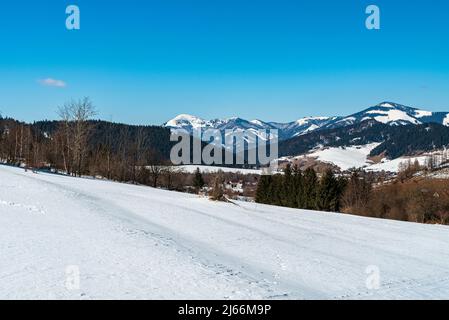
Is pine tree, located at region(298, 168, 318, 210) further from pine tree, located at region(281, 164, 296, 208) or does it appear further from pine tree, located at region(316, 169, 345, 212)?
pine tree, located at region(281, 164, 296, 208)

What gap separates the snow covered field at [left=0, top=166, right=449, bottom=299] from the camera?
10805 millimetres

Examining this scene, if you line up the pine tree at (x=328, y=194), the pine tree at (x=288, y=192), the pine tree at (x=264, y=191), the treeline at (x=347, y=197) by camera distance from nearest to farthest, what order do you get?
the treeline at (x=347, y=197), the pine tree at (x=328, y=194), the pine tree at (x=288, y=192), the pine tree at (x=264, y=191)

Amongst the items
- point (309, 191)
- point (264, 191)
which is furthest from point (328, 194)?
point (264, 191)

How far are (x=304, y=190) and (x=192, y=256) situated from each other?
76.1m

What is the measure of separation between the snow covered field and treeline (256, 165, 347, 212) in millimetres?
59475

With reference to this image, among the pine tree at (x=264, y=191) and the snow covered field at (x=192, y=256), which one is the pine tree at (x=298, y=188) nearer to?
the pine tree at (x=264, y=191)

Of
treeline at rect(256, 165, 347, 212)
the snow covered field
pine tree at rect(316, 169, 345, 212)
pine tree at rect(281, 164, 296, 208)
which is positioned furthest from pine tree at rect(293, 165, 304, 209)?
the snow covered field

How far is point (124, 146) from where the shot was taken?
86.4 meters

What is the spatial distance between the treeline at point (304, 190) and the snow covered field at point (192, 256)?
2342 inches

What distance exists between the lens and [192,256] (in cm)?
1446

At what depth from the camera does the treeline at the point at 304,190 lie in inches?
3391

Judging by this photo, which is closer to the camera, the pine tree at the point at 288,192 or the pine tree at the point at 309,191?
the pine tree at the point at 309,191

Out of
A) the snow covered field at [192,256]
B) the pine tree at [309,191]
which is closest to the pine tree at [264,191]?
the pine tree at [309,191]
